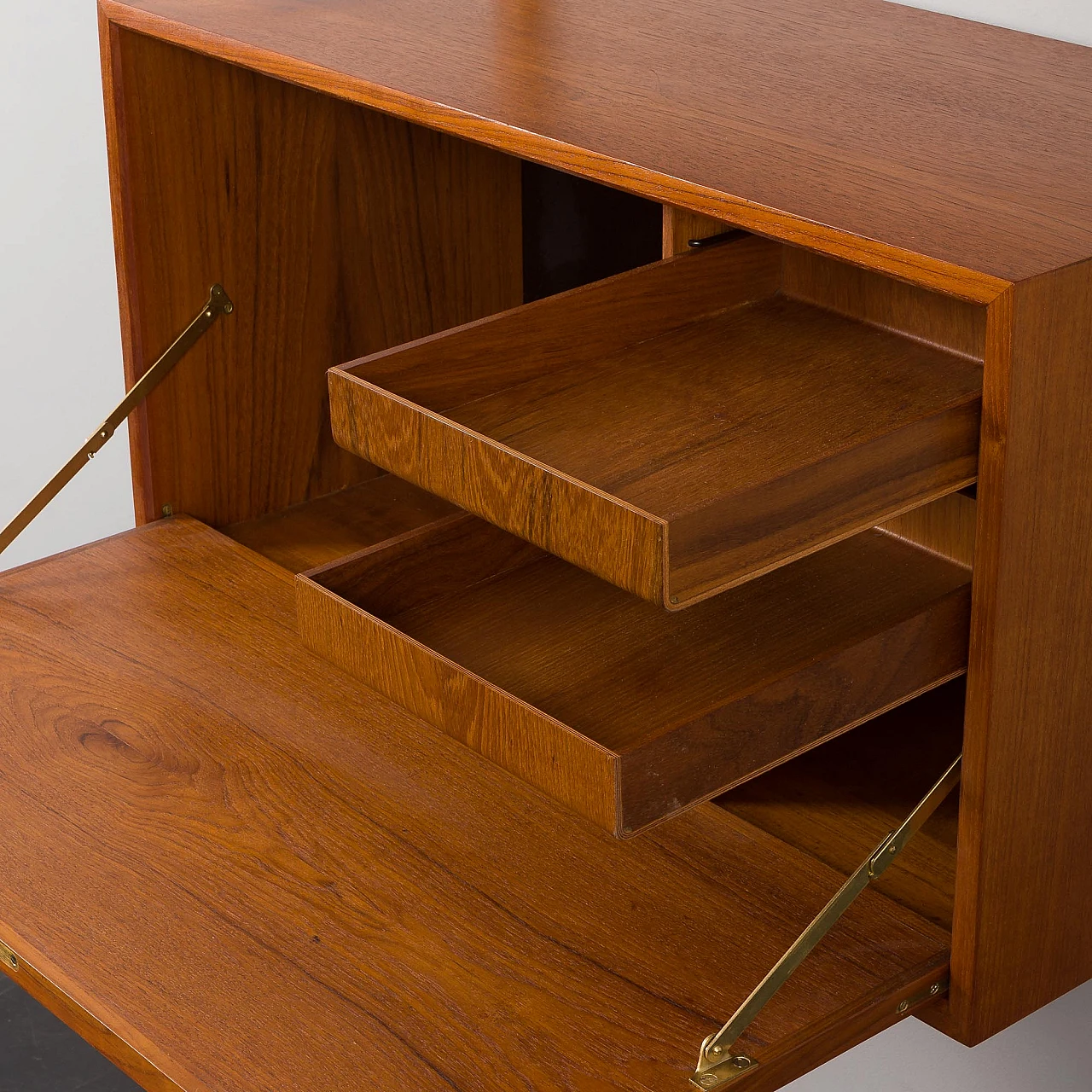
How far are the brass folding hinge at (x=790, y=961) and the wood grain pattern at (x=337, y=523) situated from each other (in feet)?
2.09

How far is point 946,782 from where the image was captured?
1027mm

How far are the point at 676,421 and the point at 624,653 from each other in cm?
16

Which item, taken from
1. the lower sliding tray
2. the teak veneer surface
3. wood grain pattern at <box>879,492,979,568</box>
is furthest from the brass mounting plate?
wood grain pattern at <box>879,492,979,568</box>

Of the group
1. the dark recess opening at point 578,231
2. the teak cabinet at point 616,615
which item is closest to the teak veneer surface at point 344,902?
the teak cabinet at point 616,615

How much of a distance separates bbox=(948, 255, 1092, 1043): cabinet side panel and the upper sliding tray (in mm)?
36

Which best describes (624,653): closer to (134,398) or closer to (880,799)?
(880,799)

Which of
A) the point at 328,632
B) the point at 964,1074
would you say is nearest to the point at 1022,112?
the point at 328,632

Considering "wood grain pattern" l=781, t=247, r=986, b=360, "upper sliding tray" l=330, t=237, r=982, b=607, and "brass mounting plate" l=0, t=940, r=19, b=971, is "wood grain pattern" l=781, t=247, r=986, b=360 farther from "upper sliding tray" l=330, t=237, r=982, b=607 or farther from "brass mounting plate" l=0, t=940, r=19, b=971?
"brass mounting plate" l=0, t=940, r=19, b=971

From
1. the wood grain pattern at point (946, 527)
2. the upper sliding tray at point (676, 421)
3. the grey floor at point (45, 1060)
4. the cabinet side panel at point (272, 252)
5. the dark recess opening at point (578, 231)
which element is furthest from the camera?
the grey floor at point (45, 1060)

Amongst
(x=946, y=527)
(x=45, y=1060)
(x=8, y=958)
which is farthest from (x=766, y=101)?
(x=45, y=1060)

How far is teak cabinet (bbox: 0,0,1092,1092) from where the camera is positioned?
944mm

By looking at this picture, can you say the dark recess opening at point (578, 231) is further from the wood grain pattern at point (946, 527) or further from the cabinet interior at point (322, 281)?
the wood grain pattern at point (946, 527)

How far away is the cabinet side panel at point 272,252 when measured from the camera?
1.42 m

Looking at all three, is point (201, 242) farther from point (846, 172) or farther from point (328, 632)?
point (846, 172)
